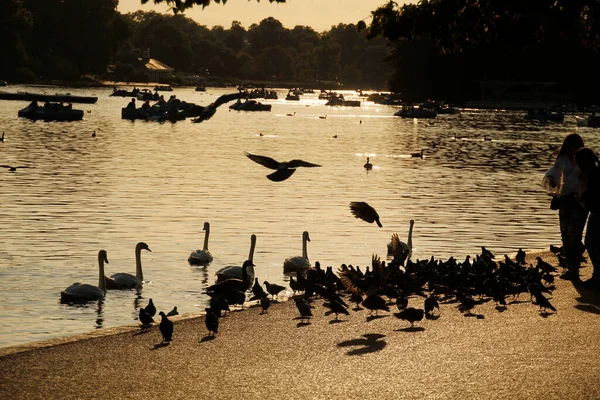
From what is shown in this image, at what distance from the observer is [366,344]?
13.0 m

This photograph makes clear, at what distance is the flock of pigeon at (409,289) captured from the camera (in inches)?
581

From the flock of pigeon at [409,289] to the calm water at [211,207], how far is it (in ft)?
10.9

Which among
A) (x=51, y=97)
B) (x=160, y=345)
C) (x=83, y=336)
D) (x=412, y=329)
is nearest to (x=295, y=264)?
(x=412, y=329)

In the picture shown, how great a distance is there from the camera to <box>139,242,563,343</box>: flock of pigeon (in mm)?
14766

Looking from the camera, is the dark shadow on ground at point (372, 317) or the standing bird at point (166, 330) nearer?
the standing bird at point (166, 330)

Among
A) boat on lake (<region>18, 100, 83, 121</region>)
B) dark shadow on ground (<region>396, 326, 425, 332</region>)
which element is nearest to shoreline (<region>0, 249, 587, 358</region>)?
dark shadow on ground (<region>396, 326, 425, 332</region>)

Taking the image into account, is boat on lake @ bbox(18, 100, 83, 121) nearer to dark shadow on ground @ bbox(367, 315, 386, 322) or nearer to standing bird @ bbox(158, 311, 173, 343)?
dark shadow on ground @ bbox(367, 315, 386, 322)

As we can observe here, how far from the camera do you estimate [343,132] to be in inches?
3932

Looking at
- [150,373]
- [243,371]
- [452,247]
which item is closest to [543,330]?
[243,371]

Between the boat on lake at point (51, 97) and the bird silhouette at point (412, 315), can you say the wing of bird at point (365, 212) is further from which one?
the boat on lake at point (51, 97)

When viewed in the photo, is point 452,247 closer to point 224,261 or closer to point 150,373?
point 224,261

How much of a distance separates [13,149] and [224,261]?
4157 cm

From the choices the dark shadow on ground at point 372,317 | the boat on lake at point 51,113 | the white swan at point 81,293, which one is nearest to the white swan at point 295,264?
the white swan at point 81,293

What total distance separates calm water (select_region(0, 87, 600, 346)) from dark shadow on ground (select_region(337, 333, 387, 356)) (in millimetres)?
6098
